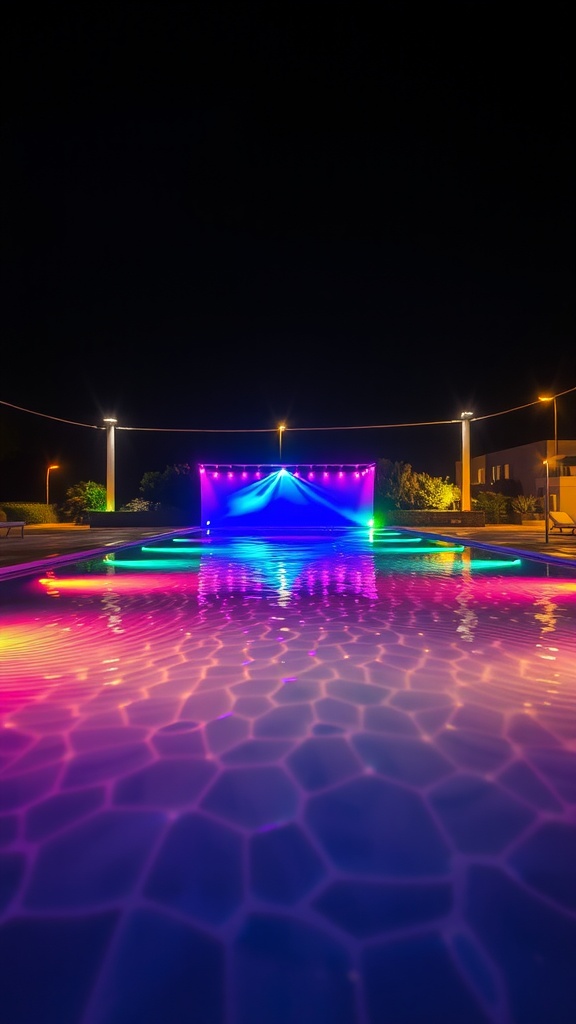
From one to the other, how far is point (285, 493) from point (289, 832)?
2325 centimetres

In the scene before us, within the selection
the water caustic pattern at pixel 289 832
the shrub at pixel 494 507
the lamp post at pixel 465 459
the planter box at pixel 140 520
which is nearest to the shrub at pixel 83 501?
the planter box at pixel 140 520

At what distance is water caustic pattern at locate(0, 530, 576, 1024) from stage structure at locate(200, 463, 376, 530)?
19781 mm

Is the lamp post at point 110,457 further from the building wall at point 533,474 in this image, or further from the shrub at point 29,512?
the building wall at point 533,474

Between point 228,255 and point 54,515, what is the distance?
51.7 ft

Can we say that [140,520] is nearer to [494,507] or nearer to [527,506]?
[494,507]

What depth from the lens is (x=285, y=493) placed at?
83.0ft

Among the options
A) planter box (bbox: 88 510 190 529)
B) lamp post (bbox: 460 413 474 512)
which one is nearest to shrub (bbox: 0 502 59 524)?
planter box (bbox: 88 510 190 529)

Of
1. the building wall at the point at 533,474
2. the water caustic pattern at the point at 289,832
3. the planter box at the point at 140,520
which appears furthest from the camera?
the building wall at the point at 533,474

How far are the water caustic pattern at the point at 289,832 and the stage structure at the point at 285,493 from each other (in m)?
19.8

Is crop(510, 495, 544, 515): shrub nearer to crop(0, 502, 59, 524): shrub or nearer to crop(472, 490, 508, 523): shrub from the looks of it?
crop(472, 490, 508, 523): shrub

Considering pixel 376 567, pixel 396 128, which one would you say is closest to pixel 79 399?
pixel 396 128

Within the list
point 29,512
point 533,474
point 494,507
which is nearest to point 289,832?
point 494,507

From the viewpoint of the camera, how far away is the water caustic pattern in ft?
4.79

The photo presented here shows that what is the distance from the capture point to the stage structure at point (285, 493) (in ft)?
81.0
